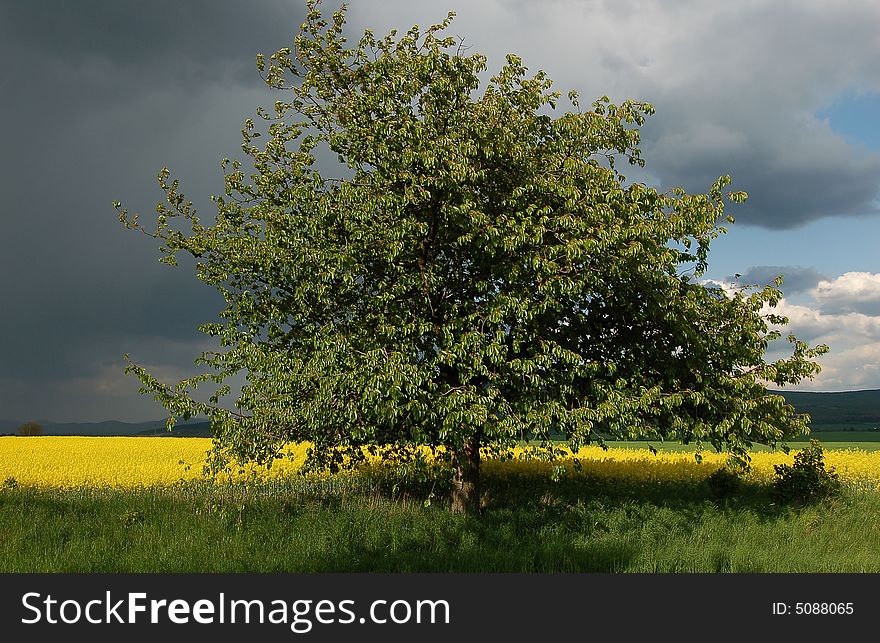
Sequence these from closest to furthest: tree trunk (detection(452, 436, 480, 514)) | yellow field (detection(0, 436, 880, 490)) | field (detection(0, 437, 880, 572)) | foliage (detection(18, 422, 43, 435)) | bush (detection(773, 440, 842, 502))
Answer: field (detection(0, 437, 880, 572)) < tree trunk (detection(452, 436, 480, 514)) < bush (detection(773, 440, 842, 502)) < yellow field (detection(0, 436, 880, 490)) < foliage (detection(18, 422, 43, 435))

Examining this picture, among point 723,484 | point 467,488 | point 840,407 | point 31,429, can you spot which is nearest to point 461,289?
point 467,488

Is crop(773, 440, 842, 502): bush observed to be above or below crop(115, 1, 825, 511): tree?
below

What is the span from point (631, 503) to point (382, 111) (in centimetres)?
1167

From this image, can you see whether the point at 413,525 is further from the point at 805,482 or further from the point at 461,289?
the point at 805,482

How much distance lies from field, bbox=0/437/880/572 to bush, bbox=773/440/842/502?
0.46 metres

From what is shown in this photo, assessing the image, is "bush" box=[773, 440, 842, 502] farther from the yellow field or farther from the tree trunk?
the tree trunk

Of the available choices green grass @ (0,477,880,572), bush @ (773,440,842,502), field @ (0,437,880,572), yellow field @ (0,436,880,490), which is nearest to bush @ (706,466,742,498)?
field @ (0,437,880,572)

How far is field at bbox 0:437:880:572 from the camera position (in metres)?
11.8

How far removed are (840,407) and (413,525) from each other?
602 feet

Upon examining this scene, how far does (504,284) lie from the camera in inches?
560

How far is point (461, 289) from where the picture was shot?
1517 cm

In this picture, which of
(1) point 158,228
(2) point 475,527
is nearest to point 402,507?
(2) point 475,527

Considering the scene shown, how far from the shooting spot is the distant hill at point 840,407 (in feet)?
424

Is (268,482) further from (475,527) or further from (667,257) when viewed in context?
(667,257)
